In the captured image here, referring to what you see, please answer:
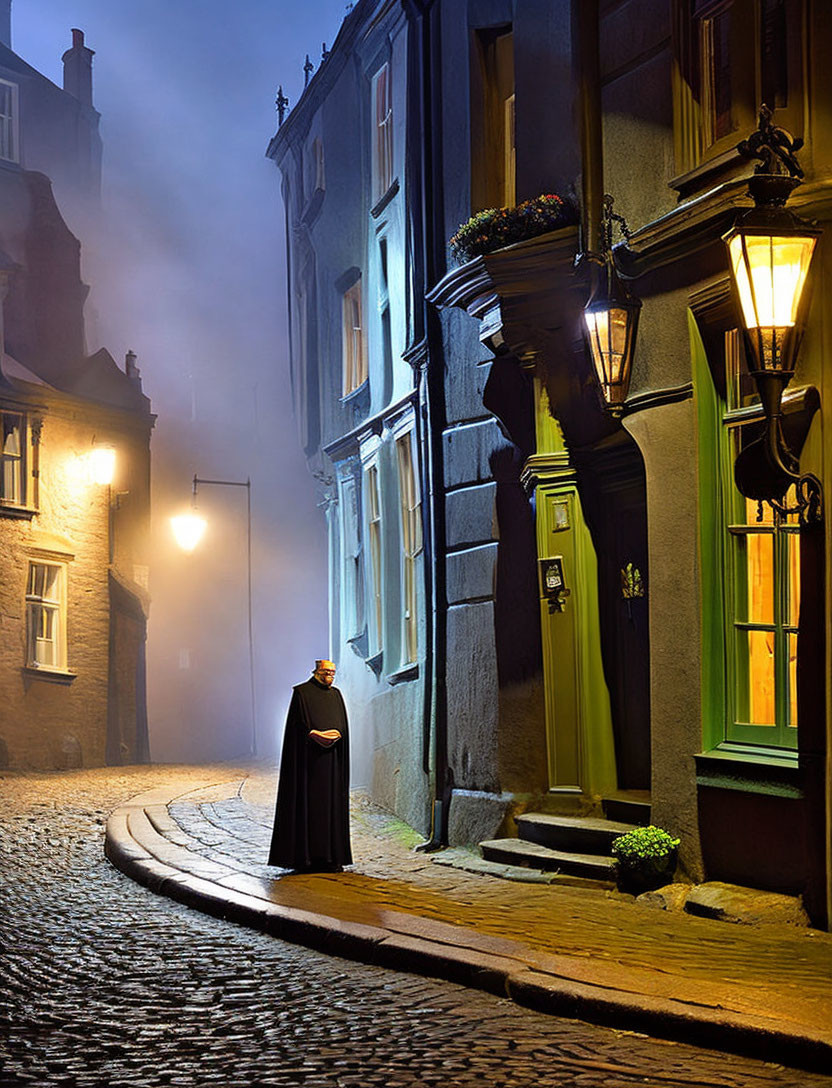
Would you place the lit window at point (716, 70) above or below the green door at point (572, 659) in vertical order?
above

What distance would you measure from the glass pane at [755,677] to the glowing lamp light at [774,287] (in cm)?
232

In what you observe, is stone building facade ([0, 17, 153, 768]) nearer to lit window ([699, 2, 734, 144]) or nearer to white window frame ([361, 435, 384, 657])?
white window frame ([361, 435, 384, 657])

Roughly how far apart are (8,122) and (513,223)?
22994 mm

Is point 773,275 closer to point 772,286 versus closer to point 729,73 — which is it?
point 772,286

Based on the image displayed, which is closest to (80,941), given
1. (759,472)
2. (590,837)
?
(590,837)

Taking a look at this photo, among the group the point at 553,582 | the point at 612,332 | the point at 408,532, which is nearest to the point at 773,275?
the point at 612,332

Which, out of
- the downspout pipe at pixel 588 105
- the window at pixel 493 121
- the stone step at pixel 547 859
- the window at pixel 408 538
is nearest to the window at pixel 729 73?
the downspout pipe at pixel 588 105

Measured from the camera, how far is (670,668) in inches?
406

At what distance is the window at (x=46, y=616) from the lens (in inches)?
1067

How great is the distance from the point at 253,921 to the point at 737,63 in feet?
21.5

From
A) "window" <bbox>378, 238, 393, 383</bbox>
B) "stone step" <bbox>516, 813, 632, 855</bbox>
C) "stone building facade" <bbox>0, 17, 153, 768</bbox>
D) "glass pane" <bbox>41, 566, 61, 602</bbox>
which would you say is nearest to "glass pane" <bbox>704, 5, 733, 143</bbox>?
"stone step" <bbox>516, 813, 632, 855</bbox>

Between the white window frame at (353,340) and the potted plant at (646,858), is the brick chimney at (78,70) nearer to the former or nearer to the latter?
the white window frame at (353,340)

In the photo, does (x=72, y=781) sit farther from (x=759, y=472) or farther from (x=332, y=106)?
(x=759, y=472)

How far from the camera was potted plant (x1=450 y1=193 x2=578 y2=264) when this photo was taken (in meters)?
11.6
